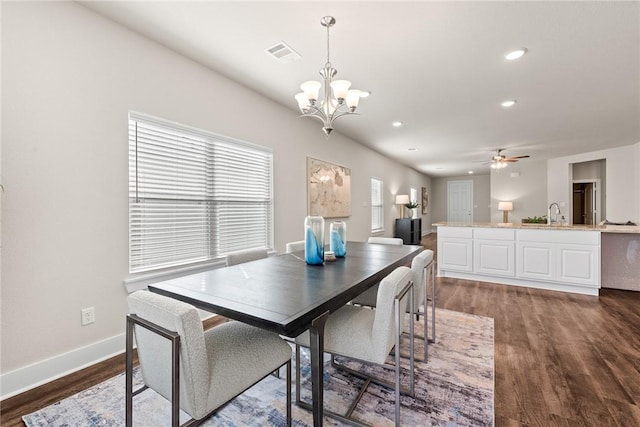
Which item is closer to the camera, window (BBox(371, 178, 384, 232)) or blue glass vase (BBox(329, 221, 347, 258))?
blue glass vase (BBox(329, 221, 347, 258))

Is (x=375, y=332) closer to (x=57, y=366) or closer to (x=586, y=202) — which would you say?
(x=57, y=366)

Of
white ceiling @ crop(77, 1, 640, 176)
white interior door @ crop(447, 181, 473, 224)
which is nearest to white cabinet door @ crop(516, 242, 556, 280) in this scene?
white ceiling @ crop(77, 1, 640, 176)

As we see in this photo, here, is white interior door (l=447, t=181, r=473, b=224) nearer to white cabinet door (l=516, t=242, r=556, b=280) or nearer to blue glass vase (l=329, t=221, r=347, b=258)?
white cabinet door (l=516, t=242, r=556, b=280)

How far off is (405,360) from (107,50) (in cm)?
329

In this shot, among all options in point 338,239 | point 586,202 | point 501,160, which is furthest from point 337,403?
point 586,202

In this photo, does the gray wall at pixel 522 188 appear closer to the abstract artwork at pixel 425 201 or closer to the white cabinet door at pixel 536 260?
the abstract artwork at pixel 425 201

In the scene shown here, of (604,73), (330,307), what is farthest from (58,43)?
(604,73)

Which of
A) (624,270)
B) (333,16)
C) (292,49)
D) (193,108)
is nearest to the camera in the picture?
(333,16)

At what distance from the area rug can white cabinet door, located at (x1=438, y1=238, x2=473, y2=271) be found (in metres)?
2.59

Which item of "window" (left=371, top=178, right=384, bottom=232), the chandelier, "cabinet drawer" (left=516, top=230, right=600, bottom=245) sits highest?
the chandelier

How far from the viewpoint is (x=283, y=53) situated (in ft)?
8.45

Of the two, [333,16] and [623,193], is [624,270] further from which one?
[333,16]

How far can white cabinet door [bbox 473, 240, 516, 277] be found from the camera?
417 centimetres

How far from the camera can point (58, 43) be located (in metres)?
1.93
